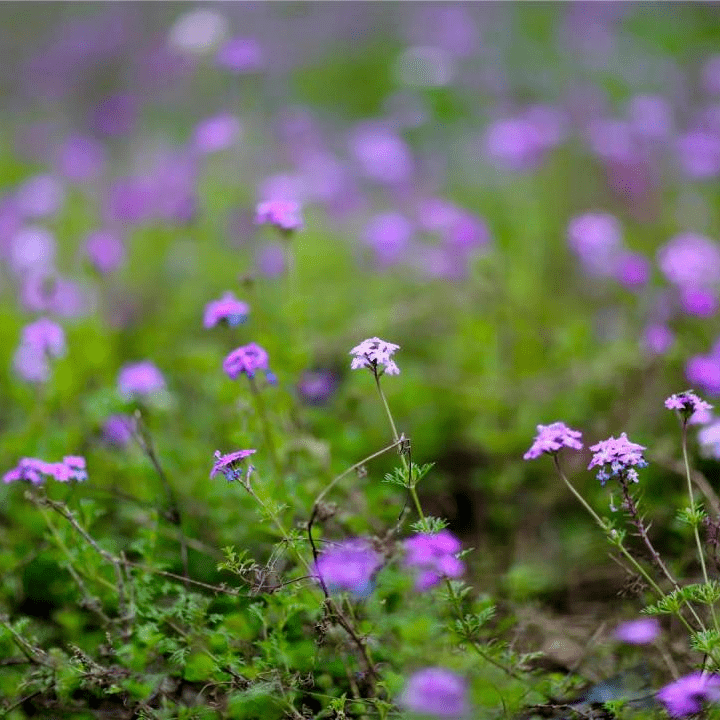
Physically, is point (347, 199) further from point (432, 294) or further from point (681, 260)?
point (681, 260)

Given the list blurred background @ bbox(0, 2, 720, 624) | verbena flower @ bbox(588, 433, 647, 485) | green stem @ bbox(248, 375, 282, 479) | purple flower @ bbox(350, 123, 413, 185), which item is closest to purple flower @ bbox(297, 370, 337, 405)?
blurred background @ bbox(0, 2, 720, 624)

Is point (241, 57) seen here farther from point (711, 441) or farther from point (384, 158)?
point (711, 441)

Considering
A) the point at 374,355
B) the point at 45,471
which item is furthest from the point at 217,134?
the point at 374,355

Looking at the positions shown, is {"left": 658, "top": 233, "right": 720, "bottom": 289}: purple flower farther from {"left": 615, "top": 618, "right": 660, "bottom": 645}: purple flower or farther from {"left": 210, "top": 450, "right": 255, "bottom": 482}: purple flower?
{"left": 210, "top": 450, "right": 255, "bottom": 482}: purple flower

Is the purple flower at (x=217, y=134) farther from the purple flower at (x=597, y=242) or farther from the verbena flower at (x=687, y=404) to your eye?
the verbena flower at (x=687, y=404)

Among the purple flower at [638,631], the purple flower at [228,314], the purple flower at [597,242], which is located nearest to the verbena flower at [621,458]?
Result: the purple flower at [638,631]
